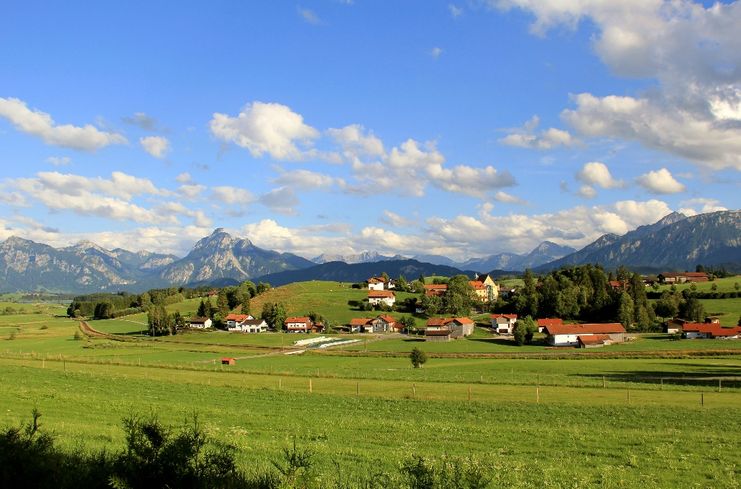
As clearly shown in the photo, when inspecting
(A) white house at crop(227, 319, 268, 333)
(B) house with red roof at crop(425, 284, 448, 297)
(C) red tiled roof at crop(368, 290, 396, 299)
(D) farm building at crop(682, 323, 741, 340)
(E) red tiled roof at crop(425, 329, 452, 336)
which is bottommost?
(A) white house at crop(227, 319, 268, 333)

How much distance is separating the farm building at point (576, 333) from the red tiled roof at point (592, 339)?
79 cm

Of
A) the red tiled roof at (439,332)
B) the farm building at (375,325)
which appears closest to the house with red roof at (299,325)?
the farm building at (375,325)

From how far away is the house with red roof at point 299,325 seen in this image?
145750mm

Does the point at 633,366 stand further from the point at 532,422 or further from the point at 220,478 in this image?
the point at 220,478

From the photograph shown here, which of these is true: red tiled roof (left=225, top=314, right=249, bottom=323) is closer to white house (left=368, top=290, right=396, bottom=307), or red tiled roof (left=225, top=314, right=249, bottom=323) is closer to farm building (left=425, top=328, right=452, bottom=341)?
white house (left=368, top=290, right=396, bottom=307)

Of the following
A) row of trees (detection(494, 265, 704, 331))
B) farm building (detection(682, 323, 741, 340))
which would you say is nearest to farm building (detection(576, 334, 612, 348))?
farm building (detection(682, 323, 741, 340))

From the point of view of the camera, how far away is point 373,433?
21.3m

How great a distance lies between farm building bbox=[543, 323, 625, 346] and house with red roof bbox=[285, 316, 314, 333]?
6274 cm

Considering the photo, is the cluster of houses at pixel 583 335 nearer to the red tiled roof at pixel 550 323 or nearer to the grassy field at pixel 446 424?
the red tiled roof at pixel 550 323

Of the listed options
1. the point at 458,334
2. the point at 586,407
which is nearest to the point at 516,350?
the point at 458,334

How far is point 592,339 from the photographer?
4267 inches

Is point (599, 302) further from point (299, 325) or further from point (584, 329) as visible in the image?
point (299, 325)

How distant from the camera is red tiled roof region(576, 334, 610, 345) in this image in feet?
353

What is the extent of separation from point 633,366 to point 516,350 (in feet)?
105
